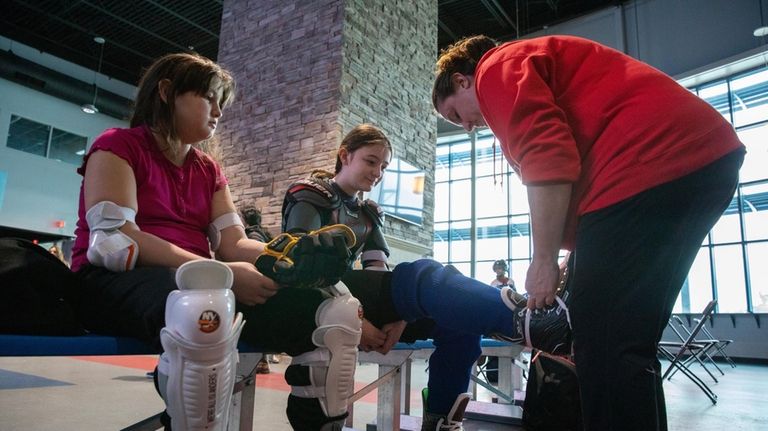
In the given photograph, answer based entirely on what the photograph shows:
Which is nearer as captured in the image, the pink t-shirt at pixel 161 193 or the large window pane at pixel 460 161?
the pink t-shirt at pixel 161 193

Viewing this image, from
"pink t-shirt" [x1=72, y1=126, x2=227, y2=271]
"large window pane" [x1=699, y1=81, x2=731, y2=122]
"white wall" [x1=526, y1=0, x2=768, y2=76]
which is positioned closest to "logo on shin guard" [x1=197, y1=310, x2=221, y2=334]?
"pink t-shirt" [x1=72, y1=126, x2=227, y2=271]

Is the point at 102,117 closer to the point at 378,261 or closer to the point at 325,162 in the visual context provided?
the point at 325,162

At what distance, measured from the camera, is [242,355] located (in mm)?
1192

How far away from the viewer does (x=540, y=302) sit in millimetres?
959

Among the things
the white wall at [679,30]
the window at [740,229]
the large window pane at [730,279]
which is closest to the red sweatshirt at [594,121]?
the window at [740,229]

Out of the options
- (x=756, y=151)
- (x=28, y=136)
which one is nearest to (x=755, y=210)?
(x=756, y=151)

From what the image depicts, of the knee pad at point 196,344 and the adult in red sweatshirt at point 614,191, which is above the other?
the adult in red sweatshirt at point 614,191

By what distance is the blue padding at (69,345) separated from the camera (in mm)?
763

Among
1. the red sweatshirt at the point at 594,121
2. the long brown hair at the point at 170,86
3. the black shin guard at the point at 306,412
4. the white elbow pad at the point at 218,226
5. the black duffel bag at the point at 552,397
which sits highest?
the long brown hair at the point at 170,86

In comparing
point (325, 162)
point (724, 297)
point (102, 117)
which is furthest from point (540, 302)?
point (102, 117)

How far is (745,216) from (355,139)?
9.94 metres

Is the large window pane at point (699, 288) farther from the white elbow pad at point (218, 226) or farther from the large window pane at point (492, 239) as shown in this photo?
the white elbow pad at point (218, 226)

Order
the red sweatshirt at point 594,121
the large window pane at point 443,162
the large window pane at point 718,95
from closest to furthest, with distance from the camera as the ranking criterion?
the red sweatshirt at point 594,121
the large window pane at point 718,95
the large window pane at point 443,162

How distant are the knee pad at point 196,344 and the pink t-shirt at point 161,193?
1.18ft
